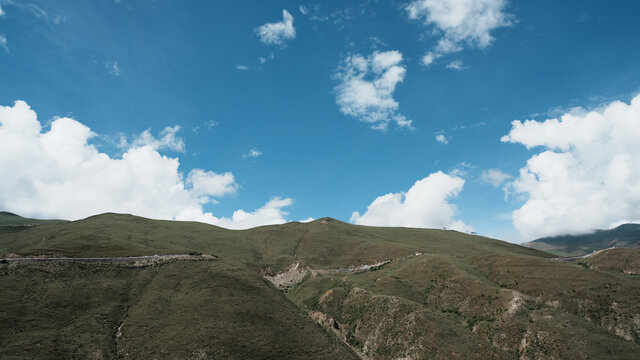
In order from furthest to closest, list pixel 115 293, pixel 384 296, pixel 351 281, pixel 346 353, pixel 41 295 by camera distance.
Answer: pixel 351 281 < pixel 384 296 < pixel 115 293 < pixel 41 295 < pixel 346 353

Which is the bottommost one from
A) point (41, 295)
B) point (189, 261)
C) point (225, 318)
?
point (225, 318)

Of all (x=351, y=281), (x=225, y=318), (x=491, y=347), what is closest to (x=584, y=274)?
(x=491, y=347)

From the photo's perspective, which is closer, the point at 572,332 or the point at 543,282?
the point at 572,332

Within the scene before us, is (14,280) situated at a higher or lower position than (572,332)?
higher

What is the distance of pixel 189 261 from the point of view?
314 feet

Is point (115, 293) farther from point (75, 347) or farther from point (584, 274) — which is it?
point (584, 274)

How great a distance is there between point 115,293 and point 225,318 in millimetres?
29755

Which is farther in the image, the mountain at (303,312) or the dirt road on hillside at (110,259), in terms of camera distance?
the dirt road on hillside at (110,259)

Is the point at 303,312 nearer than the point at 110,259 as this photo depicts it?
Yes

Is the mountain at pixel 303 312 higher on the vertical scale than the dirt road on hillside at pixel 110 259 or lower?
lower

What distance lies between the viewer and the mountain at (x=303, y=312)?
61562 mm

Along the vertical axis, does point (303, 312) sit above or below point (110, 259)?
below

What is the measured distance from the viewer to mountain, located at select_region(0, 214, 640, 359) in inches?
2424

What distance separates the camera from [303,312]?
87.2 meters
